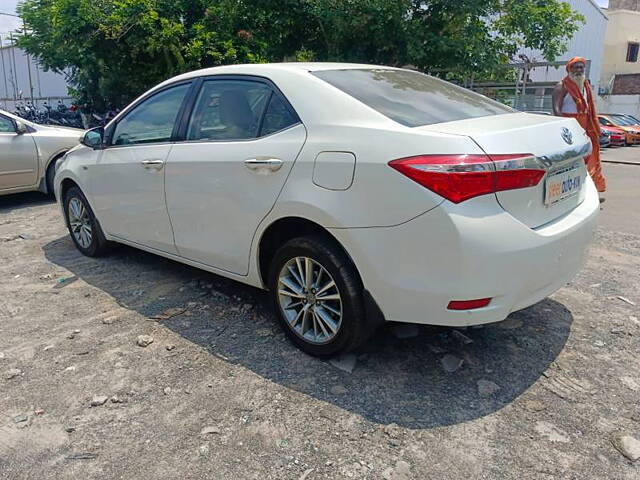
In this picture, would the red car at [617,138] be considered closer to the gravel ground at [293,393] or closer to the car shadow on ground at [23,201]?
the gravel ground at [293,393]

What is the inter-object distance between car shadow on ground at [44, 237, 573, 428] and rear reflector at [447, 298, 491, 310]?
21.2 inches

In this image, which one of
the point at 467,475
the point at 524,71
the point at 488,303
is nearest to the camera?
the point at 467,475

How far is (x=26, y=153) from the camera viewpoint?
7.57m

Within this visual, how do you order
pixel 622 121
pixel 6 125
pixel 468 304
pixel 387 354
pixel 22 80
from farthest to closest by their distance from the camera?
pixel 22 80 < pixel 622 121 < pixel 6 125 < pixel 387 354 < pixel 468 304

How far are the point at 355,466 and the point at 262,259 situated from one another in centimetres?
145

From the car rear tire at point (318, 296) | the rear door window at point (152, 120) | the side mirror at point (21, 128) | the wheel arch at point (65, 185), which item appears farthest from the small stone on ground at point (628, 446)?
the side mirror at point (21, 128)

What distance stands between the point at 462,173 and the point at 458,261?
1.32 ft

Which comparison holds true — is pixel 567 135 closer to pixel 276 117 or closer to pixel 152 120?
pixel 276 117

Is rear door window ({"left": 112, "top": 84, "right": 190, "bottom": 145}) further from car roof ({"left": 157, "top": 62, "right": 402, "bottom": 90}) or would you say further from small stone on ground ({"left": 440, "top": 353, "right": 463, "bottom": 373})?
small stone on ground ({"left": 440, "top": 353, "right": 463, "bottom": 373})

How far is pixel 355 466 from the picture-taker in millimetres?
2379

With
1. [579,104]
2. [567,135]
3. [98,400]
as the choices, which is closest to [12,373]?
[98,400]

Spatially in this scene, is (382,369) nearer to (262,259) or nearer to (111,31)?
(262,259)

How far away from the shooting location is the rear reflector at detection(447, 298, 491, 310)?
8.58ft

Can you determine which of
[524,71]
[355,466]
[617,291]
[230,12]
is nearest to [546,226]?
[355,466]
